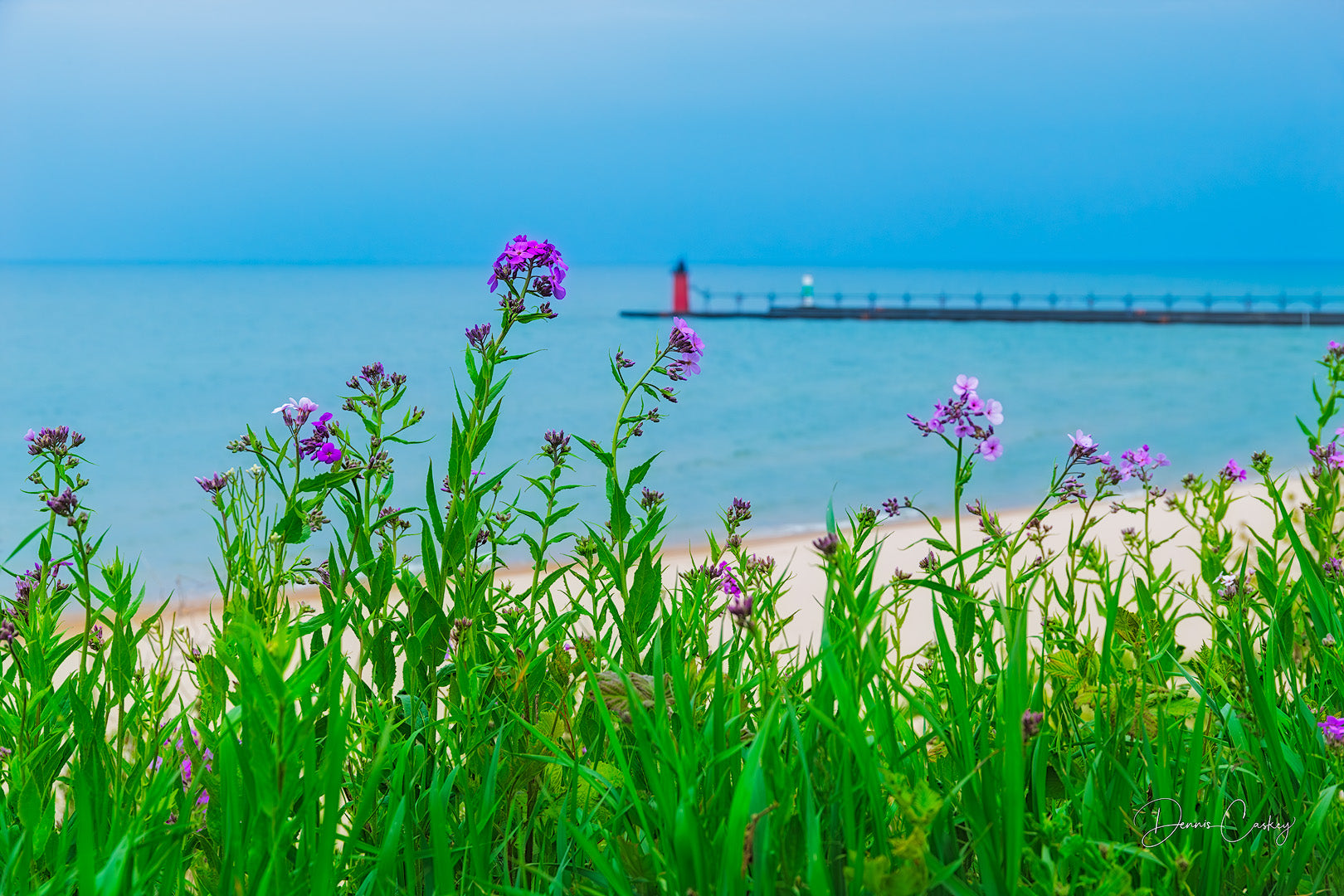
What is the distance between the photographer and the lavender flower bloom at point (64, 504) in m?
1.46

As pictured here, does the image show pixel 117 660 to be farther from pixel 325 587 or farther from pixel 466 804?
pixel 466 804

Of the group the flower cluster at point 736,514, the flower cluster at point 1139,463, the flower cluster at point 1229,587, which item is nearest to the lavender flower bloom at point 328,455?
the flower cluster at point 736,514

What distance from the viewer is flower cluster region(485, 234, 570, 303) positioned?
1456mm

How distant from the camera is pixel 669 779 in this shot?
1.04 m

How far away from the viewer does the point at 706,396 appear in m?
20.2

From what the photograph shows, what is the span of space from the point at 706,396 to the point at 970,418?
18.9m

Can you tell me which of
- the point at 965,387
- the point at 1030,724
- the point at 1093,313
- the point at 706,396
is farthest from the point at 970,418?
the point at 1093,313

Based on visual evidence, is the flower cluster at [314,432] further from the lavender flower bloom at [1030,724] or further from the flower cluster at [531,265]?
the lavender flower bloom at [1030,724]

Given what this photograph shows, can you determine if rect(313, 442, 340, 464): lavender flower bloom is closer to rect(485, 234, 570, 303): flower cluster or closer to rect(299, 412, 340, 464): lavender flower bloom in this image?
rect(299, 412, 340, 464): lavender flower bloom

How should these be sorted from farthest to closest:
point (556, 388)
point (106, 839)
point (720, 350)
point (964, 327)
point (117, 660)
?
point (964, 327), point (720, 350), point (556, 388), point (117, 660), point (106, 839)

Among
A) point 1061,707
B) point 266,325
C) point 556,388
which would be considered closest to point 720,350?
point 556,388

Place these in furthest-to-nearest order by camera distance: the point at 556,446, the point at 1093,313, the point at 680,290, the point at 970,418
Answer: the point at 680,290, the point at 1093,313, the point at 556,446, the point at 970,418

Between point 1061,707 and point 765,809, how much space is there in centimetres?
79

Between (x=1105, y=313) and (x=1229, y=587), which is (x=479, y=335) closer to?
(x=1229, y=587)
